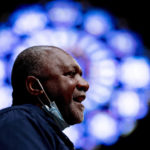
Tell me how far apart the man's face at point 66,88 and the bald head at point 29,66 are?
27mm

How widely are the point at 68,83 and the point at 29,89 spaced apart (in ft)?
0.70

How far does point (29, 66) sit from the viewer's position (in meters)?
1.72

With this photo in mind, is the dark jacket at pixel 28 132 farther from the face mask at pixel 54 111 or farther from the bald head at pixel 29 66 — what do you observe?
the bald head at pixel 29 66

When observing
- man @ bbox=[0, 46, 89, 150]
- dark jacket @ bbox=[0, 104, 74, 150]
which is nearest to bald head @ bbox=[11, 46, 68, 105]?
man @ bbox=[0, 46, 89, 150]

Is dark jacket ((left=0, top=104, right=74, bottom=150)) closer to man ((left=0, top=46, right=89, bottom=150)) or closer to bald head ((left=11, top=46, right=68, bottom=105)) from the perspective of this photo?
man ((left=0, top=46, right=89, bottom=150))

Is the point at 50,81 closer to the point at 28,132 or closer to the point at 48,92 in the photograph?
the point at 48,92

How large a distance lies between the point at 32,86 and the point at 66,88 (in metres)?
0.18

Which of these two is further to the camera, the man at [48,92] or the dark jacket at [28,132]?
the man at [48,92]

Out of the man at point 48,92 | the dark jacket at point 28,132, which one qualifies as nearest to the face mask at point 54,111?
the man at point 48,92

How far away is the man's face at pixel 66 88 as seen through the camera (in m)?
1.66

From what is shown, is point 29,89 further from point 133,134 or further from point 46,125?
point 133,134

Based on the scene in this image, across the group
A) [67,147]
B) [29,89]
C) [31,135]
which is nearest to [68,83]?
[29,89]

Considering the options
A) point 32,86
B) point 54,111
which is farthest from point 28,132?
point 32,86

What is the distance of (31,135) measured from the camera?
1.22m
